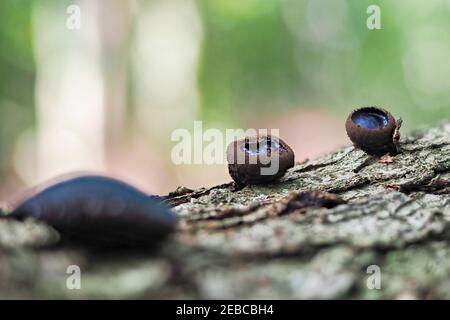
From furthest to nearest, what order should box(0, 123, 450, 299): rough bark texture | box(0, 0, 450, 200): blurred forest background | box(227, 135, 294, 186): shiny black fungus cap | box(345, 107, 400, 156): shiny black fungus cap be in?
box(0, 0, 450, 200): blurred forest background → box(345, 107, 400, 156): shiny black fungus cap → box(227, 135, 294, 186): shiny black fungus cap → box(0, 123, 450, 299): rough bark texture

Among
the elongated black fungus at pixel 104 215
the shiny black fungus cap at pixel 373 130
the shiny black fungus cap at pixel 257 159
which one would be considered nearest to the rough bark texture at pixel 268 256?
the elongated black fungus at pixel 104 215

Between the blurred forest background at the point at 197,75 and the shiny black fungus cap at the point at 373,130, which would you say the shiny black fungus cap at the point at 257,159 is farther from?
the blurred forest background at the point at 197,75

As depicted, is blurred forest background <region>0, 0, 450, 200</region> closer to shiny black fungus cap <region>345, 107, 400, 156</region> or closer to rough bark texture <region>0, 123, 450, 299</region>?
shiny black fungus cap <region>345, 107, 400, 156</region>

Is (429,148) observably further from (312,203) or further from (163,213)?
(163,213)

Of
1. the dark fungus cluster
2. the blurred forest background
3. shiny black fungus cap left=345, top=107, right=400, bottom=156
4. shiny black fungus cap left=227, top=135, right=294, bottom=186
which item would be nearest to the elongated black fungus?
the dark fungus cluster

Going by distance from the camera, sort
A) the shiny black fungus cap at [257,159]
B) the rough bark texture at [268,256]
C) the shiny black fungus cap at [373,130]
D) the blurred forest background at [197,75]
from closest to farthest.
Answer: the rough bark texture at [268,256] → the shiny black fungus cap at [257,159] → the shiny black fungus cap at [373,130] → the blurred forest background at [197,75]


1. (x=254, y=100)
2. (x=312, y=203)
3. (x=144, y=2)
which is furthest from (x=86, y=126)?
(x=312, y=203)
